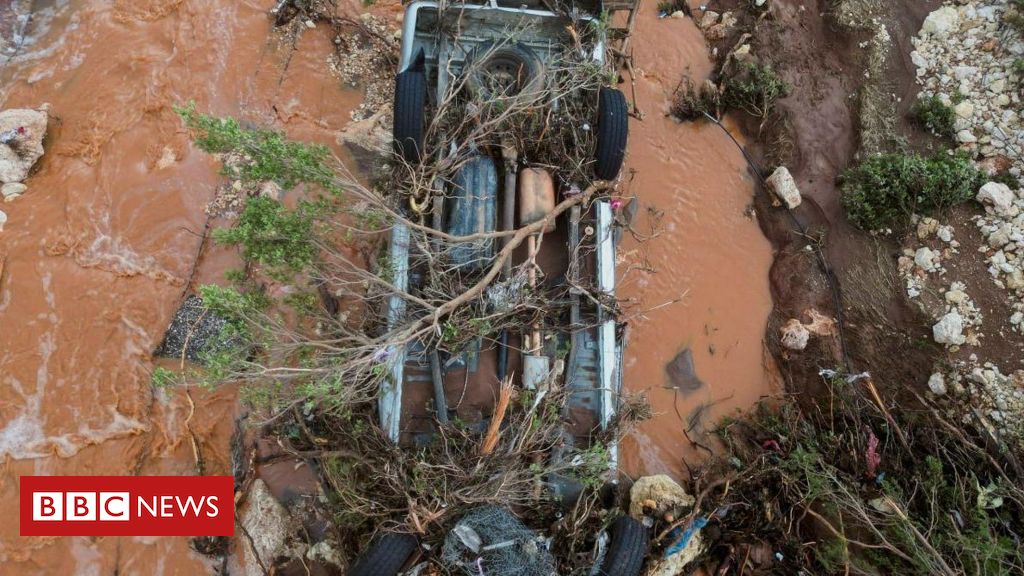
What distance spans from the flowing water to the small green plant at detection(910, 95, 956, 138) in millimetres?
1989

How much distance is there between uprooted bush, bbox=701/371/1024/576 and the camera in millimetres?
4805

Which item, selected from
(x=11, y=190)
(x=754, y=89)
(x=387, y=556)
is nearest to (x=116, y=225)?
(x=11, y=190)

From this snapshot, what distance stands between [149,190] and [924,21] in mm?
8948

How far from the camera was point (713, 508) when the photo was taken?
17.4 ft

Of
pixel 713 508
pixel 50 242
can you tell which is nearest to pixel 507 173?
pixel 713 508

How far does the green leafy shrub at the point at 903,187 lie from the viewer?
5.81 meters

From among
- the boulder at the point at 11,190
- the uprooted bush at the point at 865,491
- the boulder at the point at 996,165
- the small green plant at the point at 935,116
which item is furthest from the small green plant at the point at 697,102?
the boulder at the point at 11,190

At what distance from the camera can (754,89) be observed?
257 inches

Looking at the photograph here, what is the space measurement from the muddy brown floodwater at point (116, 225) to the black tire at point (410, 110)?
5.97 feet

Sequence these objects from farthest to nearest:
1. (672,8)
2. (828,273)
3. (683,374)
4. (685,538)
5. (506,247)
Answer: (672,8) → (828,273) → (683,374) → (685,538) → (506,247)

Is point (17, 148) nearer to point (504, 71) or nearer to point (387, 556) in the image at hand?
point (504, 71)

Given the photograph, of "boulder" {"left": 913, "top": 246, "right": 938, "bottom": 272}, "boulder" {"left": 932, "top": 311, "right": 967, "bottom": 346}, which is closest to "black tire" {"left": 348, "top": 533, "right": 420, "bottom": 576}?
"boulder" {"left": 932, "top": 311, "right": 967, "bottom": 346}

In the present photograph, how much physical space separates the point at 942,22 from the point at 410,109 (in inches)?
248

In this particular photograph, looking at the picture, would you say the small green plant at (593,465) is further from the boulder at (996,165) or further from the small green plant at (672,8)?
→ the small green plant at (672,8)
